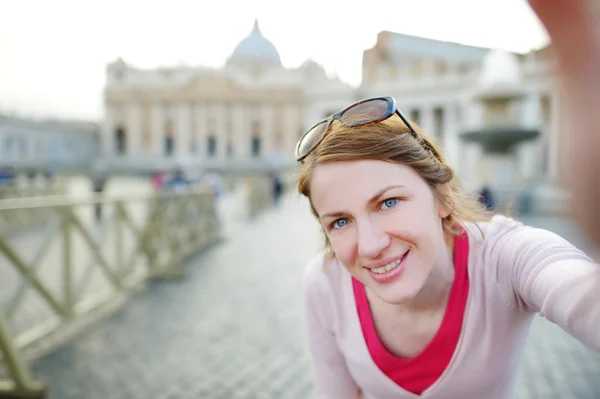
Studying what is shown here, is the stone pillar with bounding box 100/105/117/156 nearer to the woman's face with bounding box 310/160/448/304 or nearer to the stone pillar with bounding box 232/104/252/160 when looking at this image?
the stone pillar with bounding box 232/104/252/160

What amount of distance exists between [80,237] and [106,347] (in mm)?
1150

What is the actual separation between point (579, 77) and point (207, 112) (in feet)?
187

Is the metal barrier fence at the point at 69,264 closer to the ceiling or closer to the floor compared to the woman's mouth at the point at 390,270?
closer to the floor

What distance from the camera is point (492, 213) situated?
1464mm

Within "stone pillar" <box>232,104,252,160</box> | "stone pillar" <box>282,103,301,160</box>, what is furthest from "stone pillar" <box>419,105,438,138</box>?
"stone pillar" <box>232,104,252,160</box>

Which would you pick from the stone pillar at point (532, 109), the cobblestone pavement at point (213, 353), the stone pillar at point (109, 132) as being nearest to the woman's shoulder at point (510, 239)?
the cobblestone pavement at point (213, 353)

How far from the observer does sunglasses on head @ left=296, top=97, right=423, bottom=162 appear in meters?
1.16

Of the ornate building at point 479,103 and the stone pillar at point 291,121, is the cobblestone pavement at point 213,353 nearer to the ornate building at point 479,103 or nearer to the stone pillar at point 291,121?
the ornate building at point 479,103

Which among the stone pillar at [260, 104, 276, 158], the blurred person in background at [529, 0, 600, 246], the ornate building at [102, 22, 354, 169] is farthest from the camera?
the stone pillar at [260, 104, 276, 158]

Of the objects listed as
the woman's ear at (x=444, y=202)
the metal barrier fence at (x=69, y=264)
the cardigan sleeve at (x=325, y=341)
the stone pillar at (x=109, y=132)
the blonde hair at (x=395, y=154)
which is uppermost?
the stone pillar at (x=109, y=132)

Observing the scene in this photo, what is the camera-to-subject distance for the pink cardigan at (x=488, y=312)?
89cm

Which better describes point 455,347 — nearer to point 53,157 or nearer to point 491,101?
point 491,101

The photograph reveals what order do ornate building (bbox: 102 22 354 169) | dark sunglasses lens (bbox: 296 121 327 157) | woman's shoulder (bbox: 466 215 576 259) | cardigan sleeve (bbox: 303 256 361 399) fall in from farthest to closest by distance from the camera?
ornate building (bbox: 102 22 354 169) → cardigan sleeve (bbox: 303 256 361 399) → dark sunglasses lens (bbox: 296 121 327 157) → woman's shoulder (bbox: 466 215 576 259)

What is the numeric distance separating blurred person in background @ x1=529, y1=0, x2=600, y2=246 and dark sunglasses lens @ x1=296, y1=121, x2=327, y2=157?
0.66 metres
